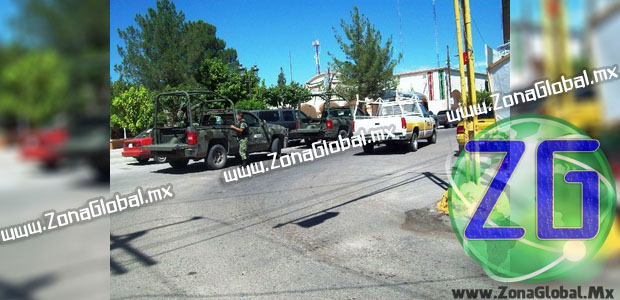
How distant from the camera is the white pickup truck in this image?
13703 mm

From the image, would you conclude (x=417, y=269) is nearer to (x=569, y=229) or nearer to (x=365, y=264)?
(x=365, y=264)

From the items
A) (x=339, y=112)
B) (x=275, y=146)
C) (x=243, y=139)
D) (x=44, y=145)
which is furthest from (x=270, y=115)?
(x=44, y=145)

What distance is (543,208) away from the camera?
12.0 ft

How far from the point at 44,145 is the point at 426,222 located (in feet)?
17.6

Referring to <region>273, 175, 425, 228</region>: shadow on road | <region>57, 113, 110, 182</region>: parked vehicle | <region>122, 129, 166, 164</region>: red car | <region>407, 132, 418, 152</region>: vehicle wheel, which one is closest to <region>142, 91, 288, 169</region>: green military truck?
<region>122, 129, 166, 164</region>: red car

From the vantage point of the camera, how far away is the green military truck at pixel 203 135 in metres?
11.6

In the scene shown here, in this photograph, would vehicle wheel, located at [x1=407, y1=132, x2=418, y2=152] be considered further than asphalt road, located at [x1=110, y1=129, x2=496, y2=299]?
Yes

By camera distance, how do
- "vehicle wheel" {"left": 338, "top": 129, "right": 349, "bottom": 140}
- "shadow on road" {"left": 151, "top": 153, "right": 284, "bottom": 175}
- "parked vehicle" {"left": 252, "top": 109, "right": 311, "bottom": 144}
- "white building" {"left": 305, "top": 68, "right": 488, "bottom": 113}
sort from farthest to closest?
"white building" {"left": 305, "top": 68, "right": 488, "bottom": 113} → "parked vehicle" {"left": 252, "top": 109, "right": 311, "bottom": 144} → "vehicle wheel" {"left": 338, "top": 129, "right": 349, "bottom": 140} → "shadow on road" {"left": 151, "top": 153, "right": 284, "bottom": 175}

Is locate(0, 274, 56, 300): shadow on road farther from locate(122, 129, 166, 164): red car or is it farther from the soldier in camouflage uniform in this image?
locate(122, 129, 166, 164): red car

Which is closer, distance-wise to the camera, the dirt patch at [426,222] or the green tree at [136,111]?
the dirt patch at [426,222]

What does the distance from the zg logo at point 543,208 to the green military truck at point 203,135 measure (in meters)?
7.95

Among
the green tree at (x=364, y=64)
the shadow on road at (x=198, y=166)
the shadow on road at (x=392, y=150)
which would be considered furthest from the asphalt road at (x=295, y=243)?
the green tree at (x=364, y=64)

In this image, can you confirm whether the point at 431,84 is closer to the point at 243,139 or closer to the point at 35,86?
the point at 243,139

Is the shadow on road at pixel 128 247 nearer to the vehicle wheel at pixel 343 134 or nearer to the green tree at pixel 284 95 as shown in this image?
the vehicle wheel at pixel 343 134
